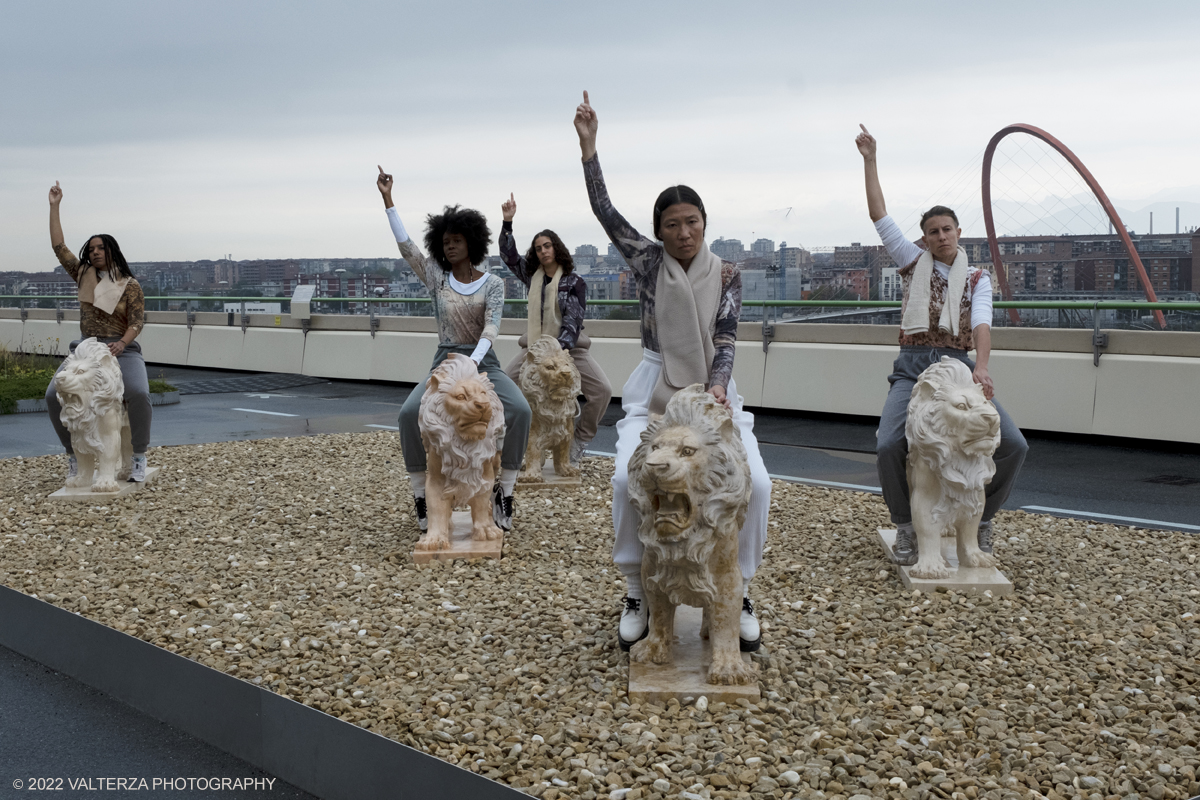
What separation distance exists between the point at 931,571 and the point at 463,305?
293cm

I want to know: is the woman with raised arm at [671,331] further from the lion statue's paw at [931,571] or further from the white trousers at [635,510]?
the lion statue's paw at [931,571]

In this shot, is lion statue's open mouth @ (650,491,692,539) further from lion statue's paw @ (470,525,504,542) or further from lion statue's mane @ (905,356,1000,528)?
lion statue's paw @ (470,525,504,542)

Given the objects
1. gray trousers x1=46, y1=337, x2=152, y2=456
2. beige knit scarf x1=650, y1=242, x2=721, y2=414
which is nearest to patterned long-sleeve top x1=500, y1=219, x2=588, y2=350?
gray trousers x1=46, y1=337, x2=152, y2=456

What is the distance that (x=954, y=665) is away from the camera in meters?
4.09

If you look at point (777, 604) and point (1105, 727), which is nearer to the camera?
point (1105, 727)

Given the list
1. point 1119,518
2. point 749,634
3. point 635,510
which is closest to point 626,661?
point 749,634

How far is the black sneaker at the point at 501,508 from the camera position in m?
6.31

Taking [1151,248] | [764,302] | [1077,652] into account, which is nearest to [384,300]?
[764,302]

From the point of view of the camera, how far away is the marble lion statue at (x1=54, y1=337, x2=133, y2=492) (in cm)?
721

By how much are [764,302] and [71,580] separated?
8.54 meters

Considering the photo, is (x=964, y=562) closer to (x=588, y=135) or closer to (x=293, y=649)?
(x=588, y=135)

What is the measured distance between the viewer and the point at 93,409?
7.30 metres

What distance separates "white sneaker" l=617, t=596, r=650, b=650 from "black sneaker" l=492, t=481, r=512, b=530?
231 centimetres

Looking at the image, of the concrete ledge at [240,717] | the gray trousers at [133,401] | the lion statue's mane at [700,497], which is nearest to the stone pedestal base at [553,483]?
the gray trousers at [133,401]
